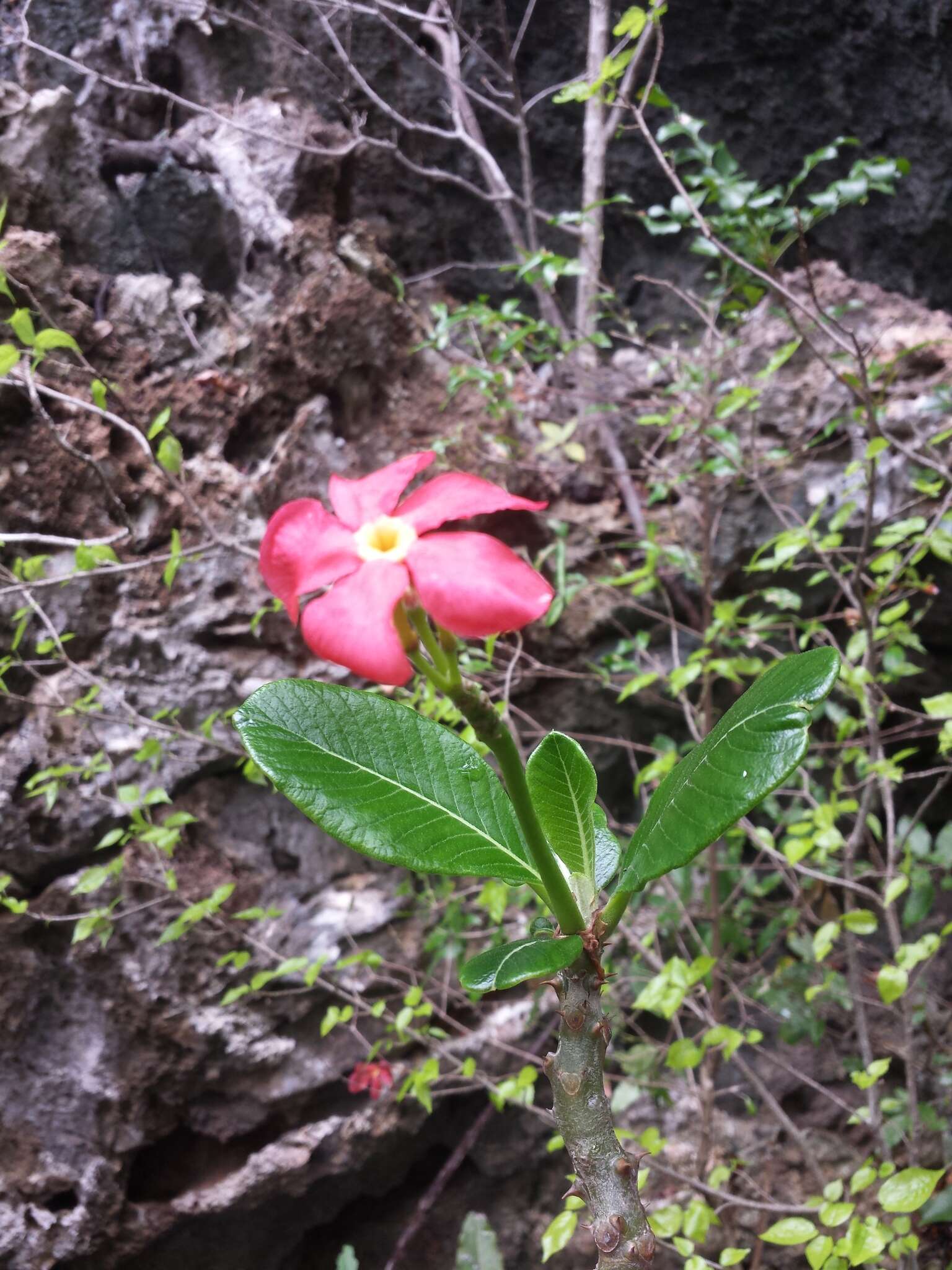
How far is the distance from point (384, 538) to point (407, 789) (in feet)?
0.45

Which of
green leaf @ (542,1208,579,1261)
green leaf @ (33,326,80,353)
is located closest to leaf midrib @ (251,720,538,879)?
green leaf @ (542,1208,579,1261)

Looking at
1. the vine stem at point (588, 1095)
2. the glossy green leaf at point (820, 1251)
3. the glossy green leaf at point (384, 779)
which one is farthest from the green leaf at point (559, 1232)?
the glossy green leaf at point (384, 779)

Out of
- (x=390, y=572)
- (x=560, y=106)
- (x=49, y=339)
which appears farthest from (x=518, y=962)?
(x=560, y=106)

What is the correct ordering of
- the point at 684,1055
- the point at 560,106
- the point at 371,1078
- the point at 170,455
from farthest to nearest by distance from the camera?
Result: the point at 560,106 → the point at 371,1078 → the point at 170,455 → the point at 684,1055

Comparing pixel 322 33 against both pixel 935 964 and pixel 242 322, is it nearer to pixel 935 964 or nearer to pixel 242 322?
pixel 242 322

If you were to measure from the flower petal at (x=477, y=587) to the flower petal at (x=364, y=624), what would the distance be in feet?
0.04

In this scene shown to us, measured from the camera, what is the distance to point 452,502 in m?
0.43

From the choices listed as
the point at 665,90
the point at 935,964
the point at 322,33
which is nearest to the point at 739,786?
the point at 935,964

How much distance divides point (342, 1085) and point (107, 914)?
646 millimetres

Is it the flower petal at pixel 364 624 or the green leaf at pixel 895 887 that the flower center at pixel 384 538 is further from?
the green leaf at pixel 895 887

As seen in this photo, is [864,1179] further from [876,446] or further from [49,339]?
[49,339]

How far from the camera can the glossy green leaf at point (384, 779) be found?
0.42 m

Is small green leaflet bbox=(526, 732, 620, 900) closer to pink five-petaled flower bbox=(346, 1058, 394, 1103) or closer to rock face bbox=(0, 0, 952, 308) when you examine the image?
pink five-petaled flower bbox=(346, 1058, 394, 1103)

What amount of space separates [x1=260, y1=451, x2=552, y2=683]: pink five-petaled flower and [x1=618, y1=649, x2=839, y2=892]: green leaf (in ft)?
0.42
